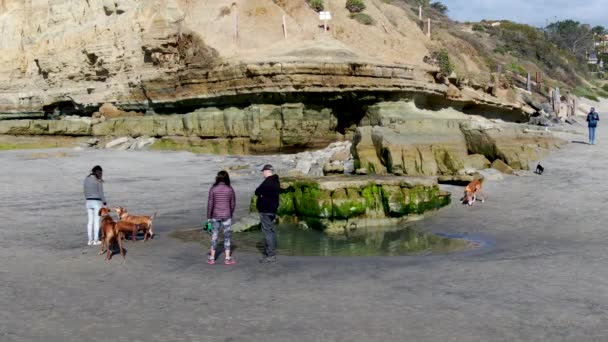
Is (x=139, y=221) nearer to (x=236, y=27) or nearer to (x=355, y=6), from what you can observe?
(x=236, y=27)

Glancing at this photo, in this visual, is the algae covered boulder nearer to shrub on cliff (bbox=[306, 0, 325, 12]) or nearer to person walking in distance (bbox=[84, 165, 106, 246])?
person walking in distance (bbox=[84, 165, 106, 246])

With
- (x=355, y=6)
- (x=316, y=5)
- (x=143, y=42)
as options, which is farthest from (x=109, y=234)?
(x=355, y=6)

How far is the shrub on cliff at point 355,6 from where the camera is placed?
120 feet

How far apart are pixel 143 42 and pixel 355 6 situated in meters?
13.7

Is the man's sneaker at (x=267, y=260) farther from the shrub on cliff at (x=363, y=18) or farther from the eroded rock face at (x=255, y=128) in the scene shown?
the shrub on cliff at (x=363, y=18)

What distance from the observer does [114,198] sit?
45.6 ft

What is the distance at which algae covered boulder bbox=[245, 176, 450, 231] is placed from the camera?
11453mm

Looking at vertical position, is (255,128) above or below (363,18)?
below

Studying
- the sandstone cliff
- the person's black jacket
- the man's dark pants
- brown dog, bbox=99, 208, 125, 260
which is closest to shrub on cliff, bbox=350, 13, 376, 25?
the sandstone cliff

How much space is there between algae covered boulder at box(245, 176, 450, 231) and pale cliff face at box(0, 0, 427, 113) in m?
13.0

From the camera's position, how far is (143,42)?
30734 mm

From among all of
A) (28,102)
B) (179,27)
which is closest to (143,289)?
(179,27)

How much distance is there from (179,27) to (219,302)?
2568 centimetres

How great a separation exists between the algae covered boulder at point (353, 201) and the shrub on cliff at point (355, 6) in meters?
26.3
